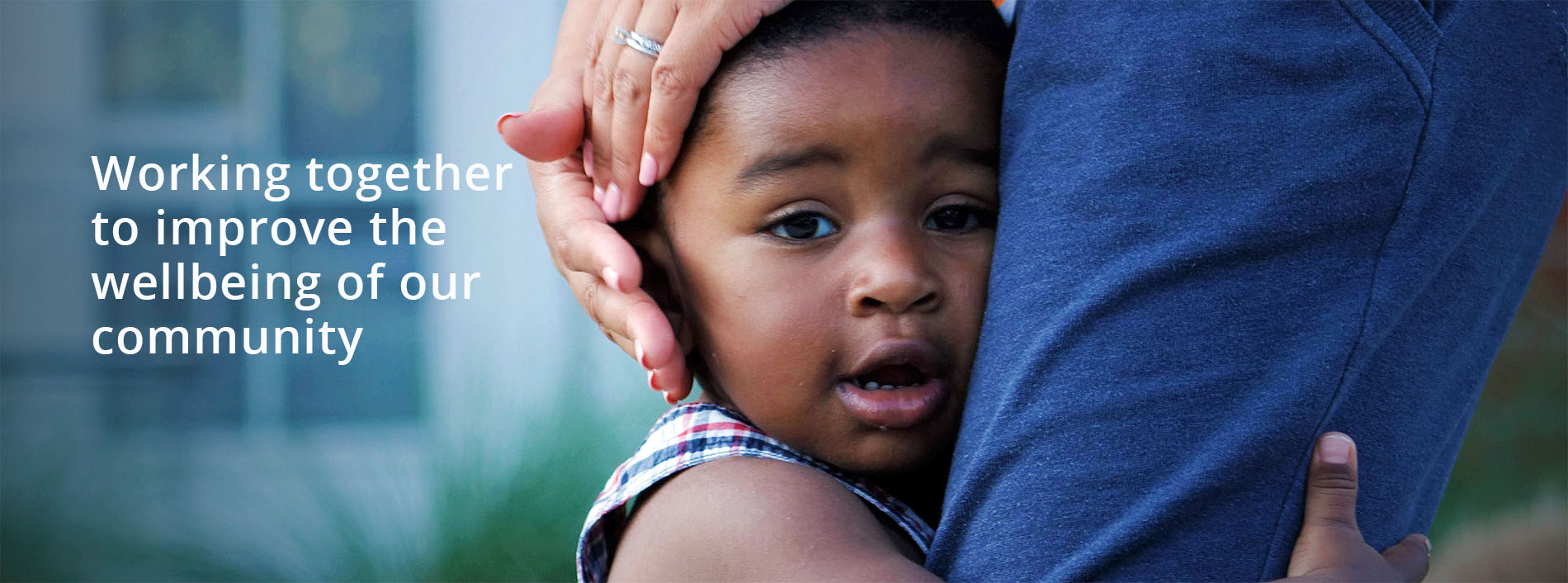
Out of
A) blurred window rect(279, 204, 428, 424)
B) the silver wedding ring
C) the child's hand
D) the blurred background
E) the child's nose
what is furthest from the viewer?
blurred window rect(279, 204, 428, 424)

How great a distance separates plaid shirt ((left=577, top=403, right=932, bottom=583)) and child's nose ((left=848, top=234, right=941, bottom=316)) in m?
0.17

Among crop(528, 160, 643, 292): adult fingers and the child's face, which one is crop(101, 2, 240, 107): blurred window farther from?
the child's face

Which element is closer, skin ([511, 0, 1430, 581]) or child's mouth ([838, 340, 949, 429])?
skin ([511, 0, 1430, 581])

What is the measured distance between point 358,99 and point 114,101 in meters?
0.69

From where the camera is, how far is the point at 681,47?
3.94 feet

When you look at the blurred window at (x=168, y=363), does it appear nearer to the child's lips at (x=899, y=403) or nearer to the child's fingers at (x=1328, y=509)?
the child's lips at (x=899, y=403)

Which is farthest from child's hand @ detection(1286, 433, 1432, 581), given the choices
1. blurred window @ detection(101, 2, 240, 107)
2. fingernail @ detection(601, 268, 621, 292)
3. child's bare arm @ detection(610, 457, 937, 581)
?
blurred window @ detection(101, 2, 240, 107)

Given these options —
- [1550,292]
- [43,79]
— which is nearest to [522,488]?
[43,79]

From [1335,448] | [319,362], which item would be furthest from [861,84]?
[319,362]

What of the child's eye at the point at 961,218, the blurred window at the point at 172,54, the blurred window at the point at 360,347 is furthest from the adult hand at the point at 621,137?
the blurred window at the point at 172,54

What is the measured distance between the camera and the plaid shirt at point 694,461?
119cm

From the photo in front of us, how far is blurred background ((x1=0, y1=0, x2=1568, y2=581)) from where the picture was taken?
3.06 meters

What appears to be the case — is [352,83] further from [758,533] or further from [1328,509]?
[1328,509]

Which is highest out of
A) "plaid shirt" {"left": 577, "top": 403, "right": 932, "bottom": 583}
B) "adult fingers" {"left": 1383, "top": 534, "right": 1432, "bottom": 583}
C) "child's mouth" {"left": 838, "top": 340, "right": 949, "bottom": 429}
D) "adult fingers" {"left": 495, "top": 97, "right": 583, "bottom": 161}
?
"adult fingers" {"left": 495, "top": 97, "right": 583, "bottom": 161}
